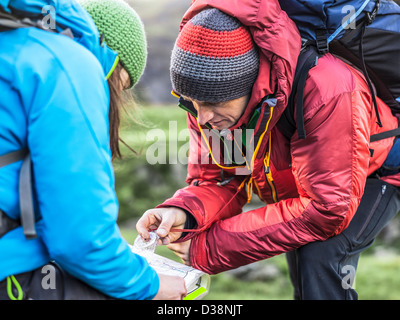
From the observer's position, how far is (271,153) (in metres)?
2.76

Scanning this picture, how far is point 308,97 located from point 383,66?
560mm

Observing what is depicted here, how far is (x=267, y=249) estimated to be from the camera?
107 inches

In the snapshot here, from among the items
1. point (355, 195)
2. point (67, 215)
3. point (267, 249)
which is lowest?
point (267, 249)

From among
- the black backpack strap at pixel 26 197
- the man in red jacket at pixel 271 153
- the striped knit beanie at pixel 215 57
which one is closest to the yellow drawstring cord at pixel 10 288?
the black backpack strap at pixel 26 197

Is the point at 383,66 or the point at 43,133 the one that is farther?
the point at 383,66

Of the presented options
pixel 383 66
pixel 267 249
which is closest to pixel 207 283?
pixel 267 249

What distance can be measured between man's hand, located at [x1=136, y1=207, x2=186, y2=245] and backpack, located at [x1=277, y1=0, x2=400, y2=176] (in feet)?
2.49

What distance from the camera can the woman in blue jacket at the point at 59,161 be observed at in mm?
1610

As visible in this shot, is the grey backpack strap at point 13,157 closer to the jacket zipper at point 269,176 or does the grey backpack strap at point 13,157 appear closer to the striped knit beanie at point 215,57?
the striped knit beanie at point 215,57

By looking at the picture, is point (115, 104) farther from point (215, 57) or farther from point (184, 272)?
point (184, 272)

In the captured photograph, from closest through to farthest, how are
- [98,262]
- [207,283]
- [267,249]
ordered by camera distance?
[98,262], [207,283], [267,249]

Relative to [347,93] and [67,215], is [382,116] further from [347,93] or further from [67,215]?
[67,215]

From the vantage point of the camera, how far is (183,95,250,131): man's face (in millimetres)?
2529

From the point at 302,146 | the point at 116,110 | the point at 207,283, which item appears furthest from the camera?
the point at 302,146
